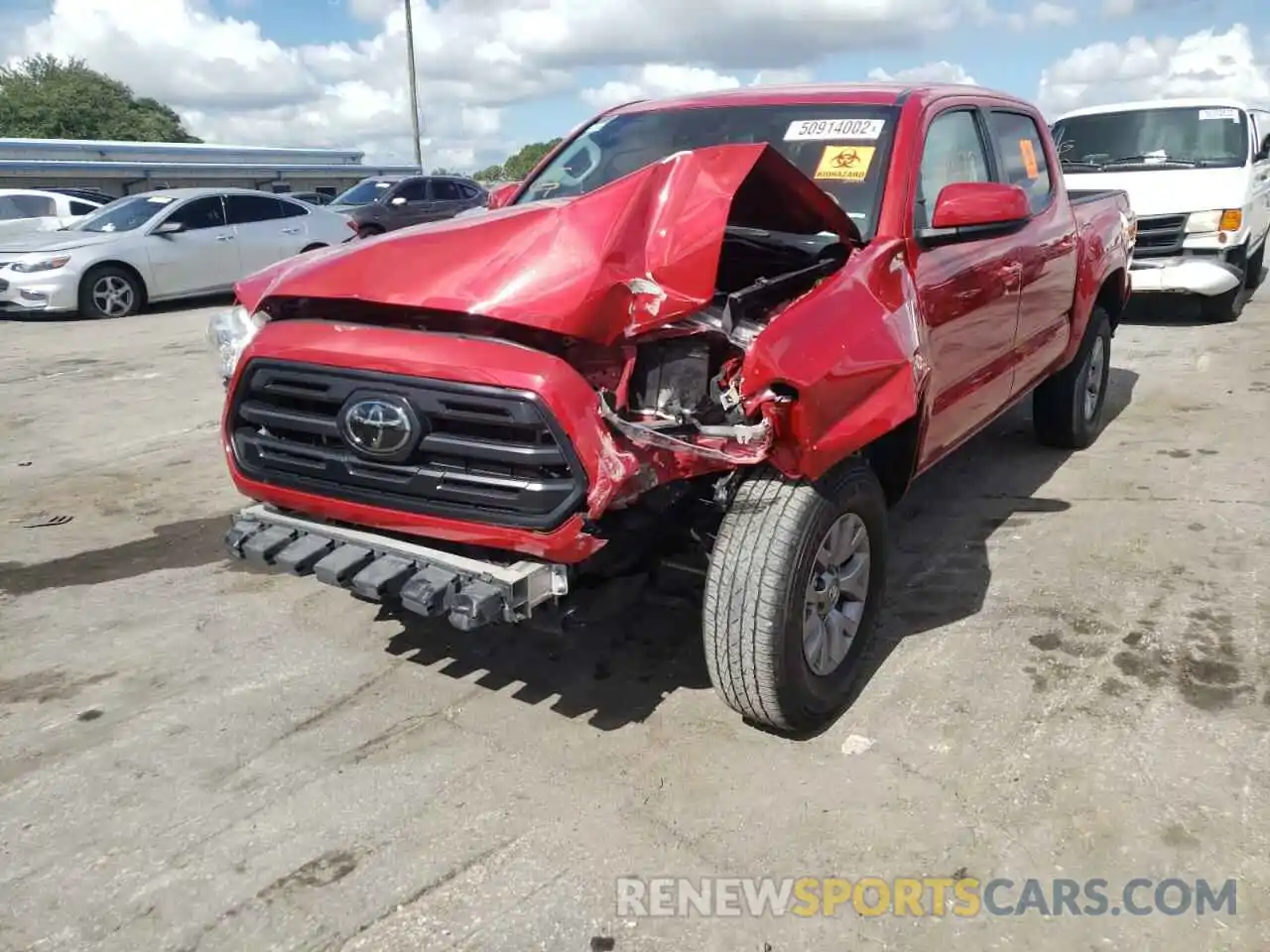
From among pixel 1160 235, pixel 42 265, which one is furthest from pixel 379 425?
pixel 42 265

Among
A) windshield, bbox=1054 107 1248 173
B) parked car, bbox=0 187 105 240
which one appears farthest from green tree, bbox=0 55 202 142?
windshield, bbox=1054 107 1248 173

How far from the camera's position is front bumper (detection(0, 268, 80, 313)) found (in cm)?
1160

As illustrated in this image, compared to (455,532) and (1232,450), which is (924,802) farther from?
(1232,450)

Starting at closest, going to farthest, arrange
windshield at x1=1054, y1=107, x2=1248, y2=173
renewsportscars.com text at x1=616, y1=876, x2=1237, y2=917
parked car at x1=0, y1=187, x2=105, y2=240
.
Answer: renewsportscars.com text at x1=616, y1=876, x2=1237, y2=917, windshield at x1=1054, y1=107, x2=1248, y2=173, parked car at x1=0, y1=187, x2=105, y2=240

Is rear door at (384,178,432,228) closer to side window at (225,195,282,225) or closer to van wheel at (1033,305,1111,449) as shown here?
side window at (225,195,282,225)

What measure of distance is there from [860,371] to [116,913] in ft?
7.42

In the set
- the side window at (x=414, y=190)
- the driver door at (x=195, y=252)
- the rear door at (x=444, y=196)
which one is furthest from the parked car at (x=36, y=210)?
the rear door at (x=444, y=196)

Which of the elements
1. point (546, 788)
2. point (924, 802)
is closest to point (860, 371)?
point (924, 802)

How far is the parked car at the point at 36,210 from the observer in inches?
631

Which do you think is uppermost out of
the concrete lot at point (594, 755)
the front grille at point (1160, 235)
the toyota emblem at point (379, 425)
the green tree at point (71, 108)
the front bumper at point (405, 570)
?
the green tree at point (71, 108)

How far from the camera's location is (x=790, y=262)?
3.29 metres

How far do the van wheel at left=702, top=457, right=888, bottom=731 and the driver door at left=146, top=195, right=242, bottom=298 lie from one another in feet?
38.1

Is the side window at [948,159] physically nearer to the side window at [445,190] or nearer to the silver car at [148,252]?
the silver car at [148,252]

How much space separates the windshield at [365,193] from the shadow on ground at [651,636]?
53.2 feet
